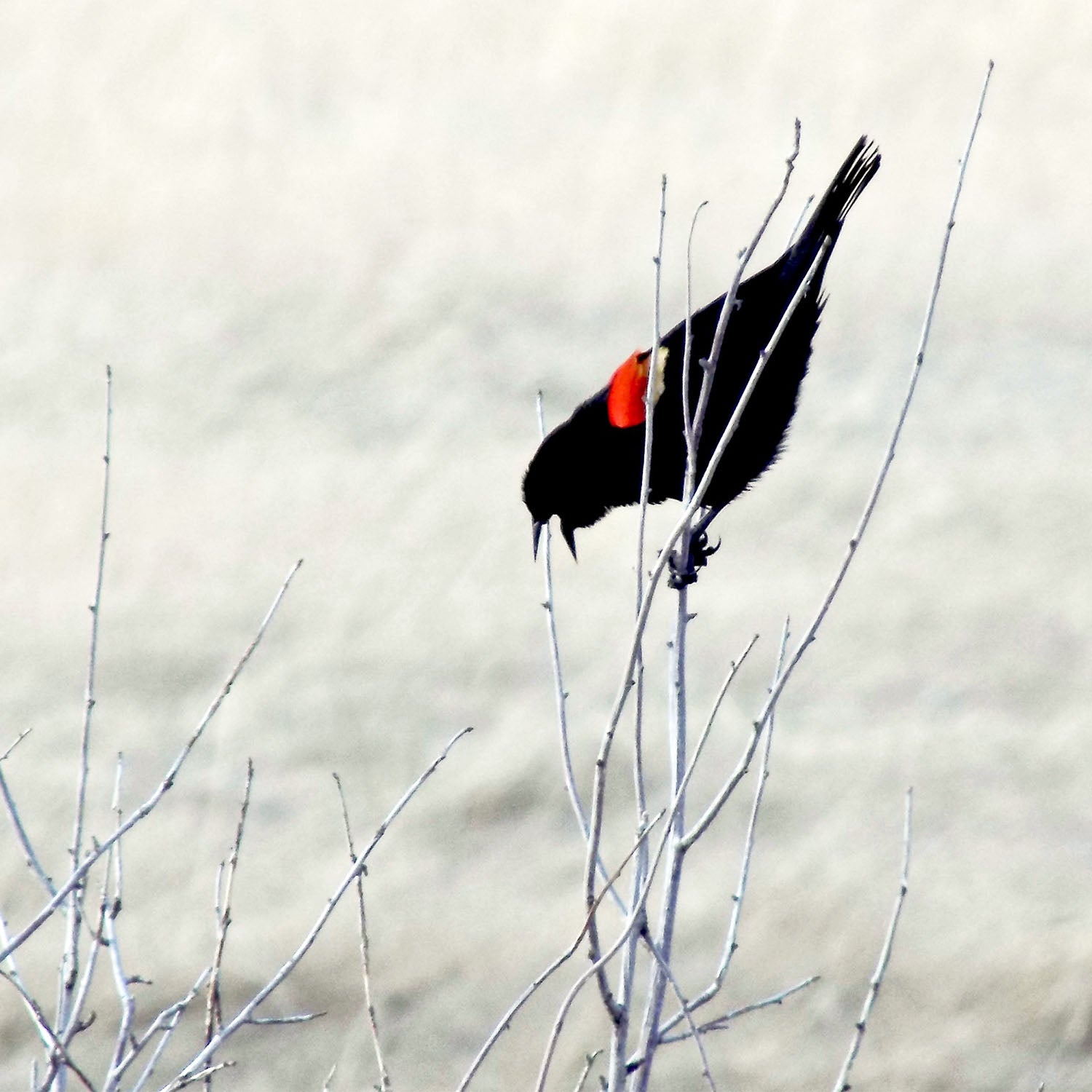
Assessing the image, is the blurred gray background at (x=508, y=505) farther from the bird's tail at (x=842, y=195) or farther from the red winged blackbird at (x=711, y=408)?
the bird's tail at (x=842, y=195)

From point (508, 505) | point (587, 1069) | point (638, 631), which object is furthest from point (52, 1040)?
point (508, 505)

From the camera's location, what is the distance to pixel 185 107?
4.65 meters

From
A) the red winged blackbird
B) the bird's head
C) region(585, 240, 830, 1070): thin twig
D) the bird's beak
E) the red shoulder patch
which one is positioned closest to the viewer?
region(585, 240, 830, 1070): thin twig

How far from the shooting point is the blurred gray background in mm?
3760

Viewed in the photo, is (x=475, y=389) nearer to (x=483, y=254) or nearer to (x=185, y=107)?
(x=483, y=254)

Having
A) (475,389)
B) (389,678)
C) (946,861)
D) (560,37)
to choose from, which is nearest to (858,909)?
(946,861)

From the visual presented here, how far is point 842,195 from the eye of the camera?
2096mm

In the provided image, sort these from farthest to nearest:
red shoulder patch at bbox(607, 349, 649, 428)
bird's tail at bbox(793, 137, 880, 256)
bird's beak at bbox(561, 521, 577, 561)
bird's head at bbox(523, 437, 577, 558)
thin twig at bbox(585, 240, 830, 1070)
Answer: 1. bird's beak at bbox(561, 521, 577, 561)
2. bird's head at bbox(523, 437, 577, 558)
3. red shoulder patch at bbox(607, 349, 649, 428)
4. bird's tail at bbox(793, 137, 880, 256)
5. thin twig at bbox(585, 240, 830, 1070)

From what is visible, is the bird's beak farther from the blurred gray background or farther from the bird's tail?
the blurred gray background

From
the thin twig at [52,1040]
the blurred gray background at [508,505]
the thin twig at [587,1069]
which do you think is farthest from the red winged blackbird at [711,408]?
the blurred gray background at [508,505]

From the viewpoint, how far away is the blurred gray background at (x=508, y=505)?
148 inches

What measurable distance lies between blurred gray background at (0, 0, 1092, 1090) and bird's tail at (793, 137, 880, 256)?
76.7 inches

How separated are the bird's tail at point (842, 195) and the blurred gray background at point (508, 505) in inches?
76.7

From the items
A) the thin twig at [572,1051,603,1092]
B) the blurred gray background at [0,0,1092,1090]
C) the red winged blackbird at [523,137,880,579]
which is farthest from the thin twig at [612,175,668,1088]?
the blurred gray background at [0,0,1092,1090]
